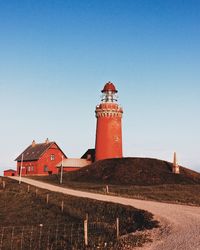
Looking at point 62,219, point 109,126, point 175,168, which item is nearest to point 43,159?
point 109,126

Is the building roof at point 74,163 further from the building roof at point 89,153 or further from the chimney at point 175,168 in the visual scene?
the chimney at point 175,168

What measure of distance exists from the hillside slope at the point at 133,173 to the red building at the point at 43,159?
12073 mm

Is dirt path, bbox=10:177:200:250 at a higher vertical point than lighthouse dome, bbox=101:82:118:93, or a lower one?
lower

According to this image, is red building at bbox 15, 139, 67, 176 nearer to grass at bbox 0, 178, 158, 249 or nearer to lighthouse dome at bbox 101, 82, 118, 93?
lighthouse dome at bbox 101, 82, 118, 93

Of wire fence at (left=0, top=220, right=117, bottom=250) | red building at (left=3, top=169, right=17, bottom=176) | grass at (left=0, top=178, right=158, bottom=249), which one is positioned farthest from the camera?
red building at (left=3, top=169, right=17, bottom=176)

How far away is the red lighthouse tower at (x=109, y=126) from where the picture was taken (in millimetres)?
71312

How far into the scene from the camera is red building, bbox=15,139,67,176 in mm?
78925

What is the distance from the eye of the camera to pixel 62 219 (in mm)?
27312

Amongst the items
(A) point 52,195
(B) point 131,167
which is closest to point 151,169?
(B) point 131,167

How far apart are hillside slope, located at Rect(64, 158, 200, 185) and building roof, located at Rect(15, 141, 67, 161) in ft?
44.6

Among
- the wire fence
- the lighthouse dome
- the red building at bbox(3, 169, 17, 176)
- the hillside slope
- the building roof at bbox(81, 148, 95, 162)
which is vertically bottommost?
the wire fence

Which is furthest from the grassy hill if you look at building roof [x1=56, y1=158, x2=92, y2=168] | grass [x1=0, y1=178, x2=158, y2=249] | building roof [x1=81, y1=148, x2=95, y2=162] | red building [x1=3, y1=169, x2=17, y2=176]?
red building [x1=3, y1=169, x2=17, y2=176]

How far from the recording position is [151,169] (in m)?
63.0

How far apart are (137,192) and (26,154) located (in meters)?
50.7
